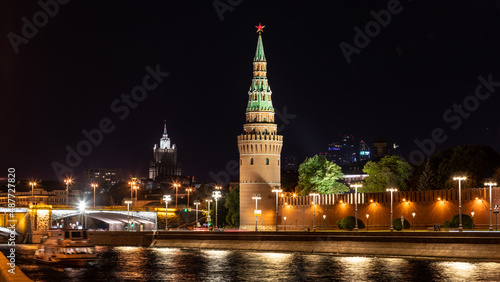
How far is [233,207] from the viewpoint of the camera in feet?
461

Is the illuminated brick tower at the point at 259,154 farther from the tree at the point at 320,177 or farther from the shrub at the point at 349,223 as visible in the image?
the shrub at the point at 349,223

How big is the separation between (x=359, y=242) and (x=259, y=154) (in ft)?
153

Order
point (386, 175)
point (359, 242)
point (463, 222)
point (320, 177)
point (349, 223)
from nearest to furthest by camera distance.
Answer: point (359, 242), point (463, 222), point (349, 223), point (386, 175), point (320, 177)

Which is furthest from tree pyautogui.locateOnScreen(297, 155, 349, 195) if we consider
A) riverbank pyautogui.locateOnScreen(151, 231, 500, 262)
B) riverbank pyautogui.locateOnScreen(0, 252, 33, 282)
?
riverbank pyautogui.locateOnScreen(0, 252, 33, 282)

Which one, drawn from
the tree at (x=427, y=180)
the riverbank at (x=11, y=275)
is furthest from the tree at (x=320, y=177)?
the riverbank at (x=11, y=275)

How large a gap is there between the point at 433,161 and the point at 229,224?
41.1 metres

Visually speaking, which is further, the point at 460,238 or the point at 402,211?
the point at 402,211

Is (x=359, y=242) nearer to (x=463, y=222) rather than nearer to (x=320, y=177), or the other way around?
(x=463, y=222)

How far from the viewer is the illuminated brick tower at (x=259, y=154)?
A: 117625 mm

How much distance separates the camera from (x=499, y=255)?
2351 inches

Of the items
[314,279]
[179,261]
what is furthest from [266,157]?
[314,279]

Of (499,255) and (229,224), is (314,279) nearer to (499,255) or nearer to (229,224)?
(499,255)

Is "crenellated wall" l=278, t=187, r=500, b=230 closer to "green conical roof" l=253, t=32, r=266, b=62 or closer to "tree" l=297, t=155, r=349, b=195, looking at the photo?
"tree" l=297, t=155, r=349, b=195

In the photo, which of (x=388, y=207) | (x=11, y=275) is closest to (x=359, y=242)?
(x=388, y=207)
